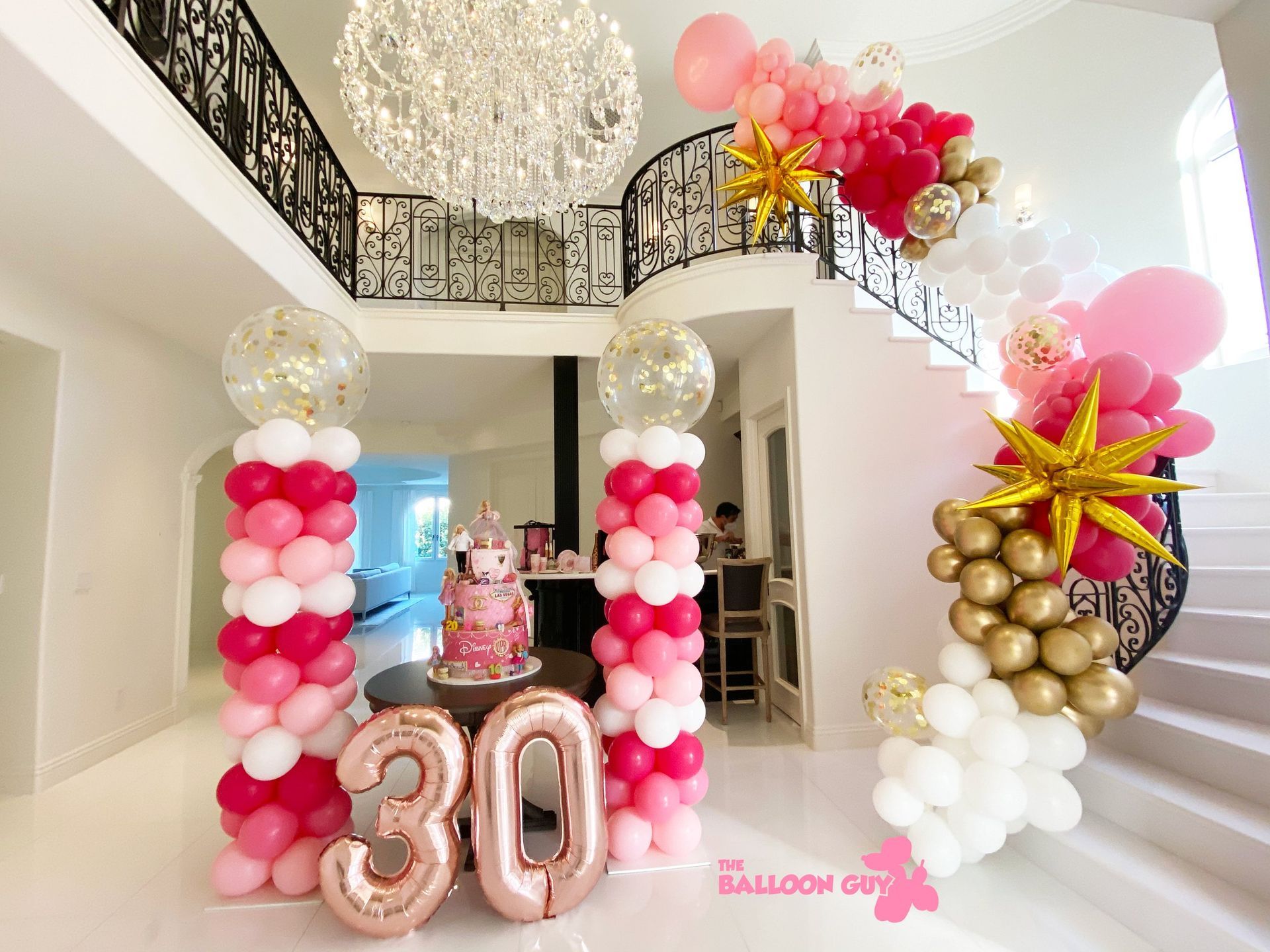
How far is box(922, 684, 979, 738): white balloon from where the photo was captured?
231cm

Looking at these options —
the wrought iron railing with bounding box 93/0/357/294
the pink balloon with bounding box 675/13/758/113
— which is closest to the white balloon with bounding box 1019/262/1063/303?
the pink balloon with bounding box 675/13/758/113

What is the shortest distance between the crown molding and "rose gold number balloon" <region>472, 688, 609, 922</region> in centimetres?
604

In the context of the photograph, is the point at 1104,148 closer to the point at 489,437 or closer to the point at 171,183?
the point at 171,183

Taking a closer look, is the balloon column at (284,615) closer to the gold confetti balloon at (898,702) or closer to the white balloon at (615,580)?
the white balloon at (615,580)

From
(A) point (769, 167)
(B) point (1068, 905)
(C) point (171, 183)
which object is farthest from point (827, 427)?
(C) point (171, 183)

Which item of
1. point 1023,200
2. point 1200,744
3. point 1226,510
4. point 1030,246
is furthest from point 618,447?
point 1023,200

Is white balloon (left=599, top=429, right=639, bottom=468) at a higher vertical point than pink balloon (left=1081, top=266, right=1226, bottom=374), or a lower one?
lower

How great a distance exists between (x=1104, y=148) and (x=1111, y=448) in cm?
395

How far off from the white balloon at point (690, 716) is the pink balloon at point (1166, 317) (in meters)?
2.60

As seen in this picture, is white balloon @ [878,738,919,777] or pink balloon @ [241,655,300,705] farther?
white balloon @ [878,738,919,777]

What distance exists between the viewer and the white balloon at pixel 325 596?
2.35 meters

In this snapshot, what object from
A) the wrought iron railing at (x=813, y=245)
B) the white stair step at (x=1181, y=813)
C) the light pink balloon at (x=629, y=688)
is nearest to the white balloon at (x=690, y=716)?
the light pink balloon at (x=629, y=688)

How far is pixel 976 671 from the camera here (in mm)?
2389

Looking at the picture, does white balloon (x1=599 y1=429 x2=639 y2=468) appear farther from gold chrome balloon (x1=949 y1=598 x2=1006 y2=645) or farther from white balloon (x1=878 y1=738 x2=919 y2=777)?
white balloon (x1=878 y1=738 x2=919 y2=777)
